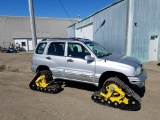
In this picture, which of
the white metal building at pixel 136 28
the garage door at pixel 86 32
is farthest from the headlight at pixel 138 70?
the garage door at pixel 86 32

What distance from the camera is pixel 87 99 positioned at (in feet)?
15.8

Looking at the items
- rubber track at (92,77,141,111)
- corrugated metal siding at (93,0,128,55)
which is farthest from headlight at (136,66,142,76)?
corrugated metal siding at (93,0,128,55)

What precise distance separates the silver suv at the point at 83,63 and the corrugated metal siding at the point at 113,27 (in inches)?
257

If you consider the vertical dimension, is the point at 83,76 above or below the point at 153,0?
below

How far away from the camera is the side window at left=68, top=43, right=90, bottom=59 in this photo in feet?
16.7

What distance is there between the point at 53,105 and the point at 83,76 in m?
1.35

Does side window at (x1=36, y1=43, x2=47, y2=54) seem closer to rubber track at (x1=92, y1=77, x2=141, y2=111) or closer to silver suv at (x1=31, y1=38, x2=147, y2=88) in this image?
silver suv at (x1=31, y1=38, x2=147, y2=88)

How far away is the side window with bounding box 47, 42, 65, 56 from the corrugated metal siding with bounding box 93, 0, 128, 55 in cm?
688

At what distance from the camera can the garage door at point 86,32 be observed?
17.4 metres

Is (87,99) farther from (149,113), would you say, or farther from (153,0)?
(153,0)

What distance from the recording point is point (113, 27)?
12.4 metres

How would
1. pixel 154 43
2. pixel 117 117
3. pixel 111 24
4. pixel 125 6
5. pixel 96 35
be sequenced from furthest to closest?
pixel 96 35 → pixel 111 24 → pixel 154 43 → pixel 125 6 → pixel 117 117

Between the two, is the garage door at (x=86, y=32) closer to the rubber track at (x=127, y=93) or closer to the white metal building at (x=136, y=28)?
the white metal building at (x=136, y=28)

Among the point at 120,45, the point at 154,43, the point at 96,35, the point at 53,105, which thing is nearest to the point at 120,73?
the point at 53,105
